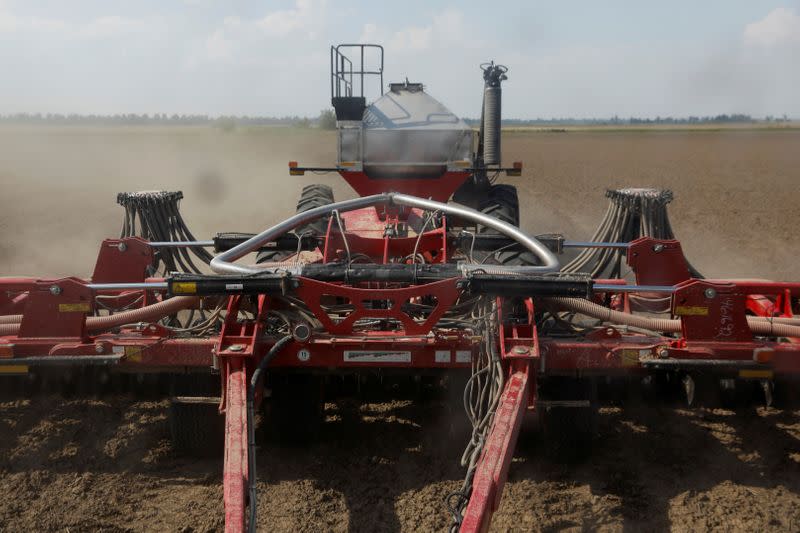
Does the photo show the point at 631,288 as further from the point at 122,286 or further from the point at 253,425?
the point at 122,286

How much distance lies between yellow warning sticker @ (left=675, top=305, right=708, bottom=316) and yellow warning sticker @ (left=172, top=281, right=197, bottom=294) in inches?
106

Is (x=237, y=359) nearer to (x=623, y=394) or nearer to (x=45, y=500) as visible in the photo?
(x=45, y=500)

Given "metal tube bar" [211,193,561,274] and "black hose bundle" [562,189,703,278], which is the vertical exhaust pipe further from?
"metal tube bar" [211,193,561,274]

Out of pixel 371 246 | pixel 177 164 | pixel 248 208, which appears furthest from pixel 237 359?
pixel 177 164

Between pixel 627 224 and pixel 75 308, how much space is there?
17.5 ft

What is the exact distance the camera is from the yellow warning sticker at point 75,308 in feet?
14.4

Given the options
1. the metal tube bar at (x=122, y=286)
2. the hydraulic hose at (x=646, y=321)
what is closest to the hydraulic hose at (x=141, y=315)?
the metal tube bar at (x=122, y=286)

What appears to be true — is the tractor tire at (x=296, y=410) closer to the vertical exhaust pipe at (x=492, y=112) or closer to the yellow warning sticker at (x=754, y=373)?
the yellow warning sticker at (x=754, y=373)

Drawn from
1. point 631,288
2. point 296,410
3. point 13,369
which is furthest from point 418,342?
point 13,369

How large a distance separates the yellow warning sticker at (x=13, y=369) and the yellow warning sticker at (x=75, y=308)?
1.20 ft

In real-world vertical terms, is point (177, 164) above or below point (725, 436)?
above

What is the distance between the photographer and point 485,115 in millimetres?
7820

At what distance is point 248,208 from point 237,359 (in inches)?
558

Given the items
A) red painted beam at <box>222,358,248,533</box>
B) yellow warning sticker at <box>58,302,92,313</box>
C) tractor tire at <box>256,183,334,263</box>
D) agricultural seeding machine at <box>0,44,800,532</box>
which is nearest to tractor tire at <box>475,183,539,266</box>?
tractor tire at <box>256,183,334,263</box>
